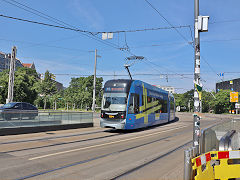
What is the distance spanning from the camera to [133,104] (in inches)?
610

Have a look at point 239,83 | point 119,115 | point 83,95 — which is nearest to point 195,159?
point 119,115

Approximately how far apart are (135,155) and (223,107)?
82.1 metres

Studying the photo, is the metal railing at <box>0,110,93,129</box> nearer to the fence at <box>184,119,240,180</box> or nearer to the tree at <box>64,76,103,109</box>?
the fence at <box>184,119,240,180</box>

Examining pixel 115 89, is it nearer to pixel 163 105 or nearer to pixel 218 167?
pixel 163 105

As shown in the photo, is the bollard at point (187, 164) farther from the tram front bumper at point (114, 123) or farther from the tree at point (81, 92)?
the tree at point (81, 92)

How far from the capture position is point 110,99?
1562 centimetres

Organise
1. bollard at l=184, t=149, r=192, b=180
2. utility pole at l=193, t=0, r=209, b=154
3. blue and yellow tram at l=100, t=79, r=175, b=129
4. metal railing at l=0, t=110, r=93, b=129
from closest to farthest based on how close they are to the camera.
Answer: bollard at l=184, t=149, r=192, b=180 < utility pole at l=193, t=0, r=209, b=154 < metal railing at l=0, t=110, r=93, b=129 < blue and yellow tram at l=100, t=79, r=175, b=129

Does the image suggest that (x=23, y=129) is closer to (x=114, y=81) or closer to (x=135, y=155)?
(x=114, y=81)

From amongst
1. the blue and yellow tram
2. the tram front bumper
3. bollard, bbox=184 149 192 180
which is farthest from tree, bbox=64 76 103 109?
bollard, bbox=184 149 192 180

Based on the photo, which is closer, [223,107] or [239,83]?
[223,107]

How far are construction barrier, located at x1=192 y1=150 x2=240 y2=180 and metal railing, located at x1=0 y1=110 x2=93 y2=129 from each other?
1108cm

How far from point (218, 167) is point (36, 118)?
1203 cm

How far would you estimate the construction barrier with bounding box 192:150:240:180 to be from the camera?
4.82 m

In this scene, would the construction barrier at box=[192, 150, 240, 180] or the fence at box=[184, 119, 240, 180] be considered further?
the construction barrier at box=[192, 150, 240, 180]
